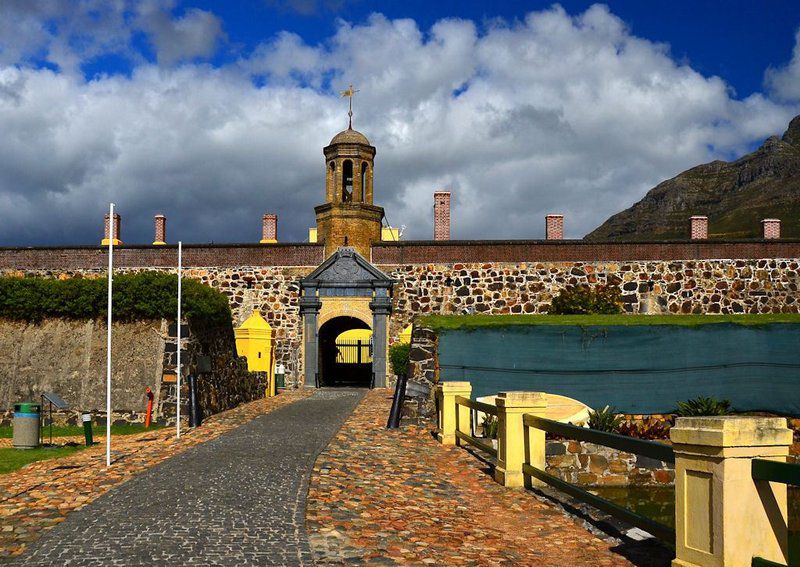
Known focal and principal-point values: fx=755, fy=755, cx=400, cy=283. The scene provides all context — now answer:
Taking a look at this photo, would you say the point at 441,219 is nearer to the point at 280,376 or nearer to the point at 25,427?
the point at 280,376

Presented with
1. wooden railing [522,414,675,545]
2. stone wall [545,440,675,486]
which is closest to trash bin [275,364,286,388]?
stone wall [545,440,675,486]

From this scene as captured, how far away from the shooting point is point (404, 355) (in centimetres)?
2211

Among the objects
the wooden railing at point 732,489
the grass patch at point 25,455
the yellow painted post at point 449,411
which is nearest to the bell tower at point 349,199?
the yellow painted post at point 449,411

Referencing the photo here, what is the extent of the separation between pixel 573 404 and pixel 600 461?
1.46 metres

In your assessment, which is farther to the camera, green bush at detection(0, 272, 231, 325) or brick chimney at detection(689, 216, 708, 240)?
brick chimney at detection(689, 216, 708, 240)

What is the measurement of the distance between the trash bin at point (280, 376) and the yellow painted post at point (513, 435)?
48.9 ft

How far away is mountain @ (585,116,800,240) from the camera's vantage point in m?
84.0

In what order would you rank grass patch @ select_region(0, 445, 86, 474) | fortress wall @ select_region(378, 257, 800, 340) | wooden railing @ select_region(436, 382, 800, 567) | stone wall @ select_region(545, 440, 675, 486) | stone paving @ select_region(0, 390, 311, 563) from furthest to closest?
fortress wall @ select_region(378, 257, 800, 340), stone wall @ select_region(545, 440, 675, 486), grass patch @ select_region(0, 445, 86, 474), stone paving @ select_region(0, 390, 311, 563), wooden railing @ select_region(436, 382, 800, 567)

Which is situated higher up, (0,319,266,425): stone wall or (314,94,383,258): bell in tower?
(314,94,383,258): bell in tower

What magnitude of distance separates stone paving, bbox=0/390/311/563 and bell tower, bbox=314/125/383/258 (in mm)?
11922

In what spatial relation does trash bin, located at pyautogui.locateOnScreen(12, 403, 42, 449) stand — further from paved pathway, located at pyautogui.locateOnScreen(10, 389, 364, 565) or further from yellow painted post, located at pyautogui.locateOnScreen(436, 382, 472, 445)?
yellow painted post, located at pyautogui.locateOnScreen(436, 382, 472, 445)

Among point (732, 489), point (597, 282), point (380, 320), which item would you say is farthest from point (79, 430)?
point (597, 282)

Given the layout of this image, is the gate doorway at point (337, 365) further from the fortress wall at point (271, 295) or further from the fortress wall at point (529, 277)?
the fortress wall at point (529, 277)

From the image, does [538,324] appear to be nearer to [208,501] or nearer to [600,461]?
[600,461]
